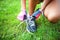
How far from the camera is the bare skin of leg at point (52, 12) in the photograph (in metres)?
1.75

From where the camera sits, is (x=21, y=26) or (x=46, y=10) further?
(x=21, y=26)

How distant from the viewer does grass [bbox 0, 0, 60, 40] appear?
205 cm

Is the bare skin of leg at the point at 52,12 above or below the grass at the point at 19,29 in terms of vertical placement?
above

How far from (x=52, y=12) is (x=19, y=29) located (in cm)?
55

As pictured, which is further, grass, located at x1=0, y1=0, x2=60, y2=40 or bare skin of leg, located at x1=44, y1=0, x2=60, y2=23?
grass, located at x1=0, y1=0, x2=60, y2=40

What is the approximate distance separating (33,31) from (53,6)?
0.44m

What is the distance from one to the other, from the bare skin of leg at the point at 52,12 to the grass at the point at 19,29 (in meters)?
0.31

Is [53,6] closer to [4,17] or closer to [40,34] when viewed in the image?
[40,34]

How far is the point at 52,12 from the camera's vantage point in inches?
69.9

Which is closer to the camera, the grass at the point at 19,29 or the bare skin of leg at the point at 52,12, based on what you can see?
the bare skin of leg at the point at 52,12

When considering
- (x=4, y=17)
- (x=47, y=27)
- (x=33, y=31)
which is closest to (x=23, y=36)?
(x=33, y=31)

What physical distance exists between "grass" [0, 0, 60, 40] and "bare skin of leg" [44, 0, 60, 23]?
31cm

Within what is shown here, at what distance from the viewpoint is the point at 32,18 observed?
2057 mm

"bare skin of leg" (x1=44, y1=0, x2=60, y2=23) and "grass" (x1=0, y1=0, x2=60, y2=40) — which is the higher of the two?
"bare skin of leg" (x1=44, y1=0, x2=60, y2=23)
